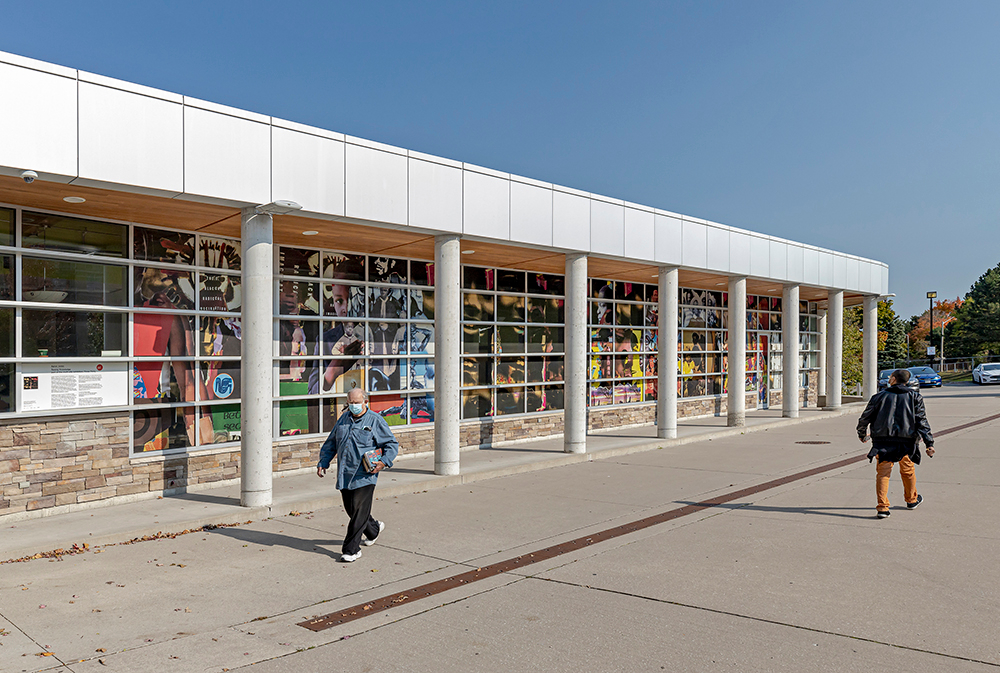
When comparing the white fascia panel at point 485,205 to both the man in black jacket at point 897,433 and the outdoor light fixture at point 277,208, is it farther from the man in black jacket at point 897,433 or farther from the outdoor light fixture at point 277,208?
the man in black jacket at point 897,433

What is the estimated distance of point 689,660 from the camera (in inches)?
194

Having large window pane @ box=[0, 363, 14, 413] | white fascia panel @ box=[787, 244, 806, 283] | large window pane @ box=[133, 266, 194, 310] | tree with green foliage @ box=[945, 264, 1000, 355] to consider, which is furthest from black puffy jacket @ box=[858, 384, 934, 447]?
tree with green foliage @ box=[945, 264, 1000, 355]

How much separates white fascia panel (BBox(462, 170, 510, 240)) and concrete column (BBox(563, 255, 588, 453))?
2.10 meters

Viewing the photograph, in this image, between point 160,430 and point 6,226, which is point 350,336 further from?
point 6,226

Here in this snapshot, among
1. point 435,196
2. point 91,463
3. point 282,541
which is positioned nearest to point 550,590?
point 282,541

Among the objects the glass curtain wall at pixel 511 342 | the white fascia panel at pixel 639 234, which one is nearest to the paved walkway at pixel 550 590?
the glass curtain wall at pixel 511 342

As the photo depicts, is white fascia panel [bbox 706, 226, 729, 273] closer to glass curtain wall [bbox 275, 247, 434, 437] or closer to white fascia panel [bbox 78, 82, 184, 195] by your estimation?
glass curtain wall [bbox 275, 247, 434, 437]

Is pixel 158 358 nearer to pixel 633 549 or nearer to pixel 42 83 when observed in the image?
pixel 42 83

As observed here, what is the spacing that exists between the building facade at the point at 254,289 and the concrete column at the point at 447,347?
0.03m

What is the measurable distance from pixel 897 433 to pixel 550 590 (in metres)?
5.23

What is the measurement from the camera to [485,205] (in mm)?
12680

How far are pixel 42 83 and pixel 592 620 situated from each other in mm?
7298

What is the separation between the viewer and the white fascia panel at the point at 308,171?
9.88m

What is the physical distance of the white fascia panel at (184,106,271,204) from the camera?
8977mm
